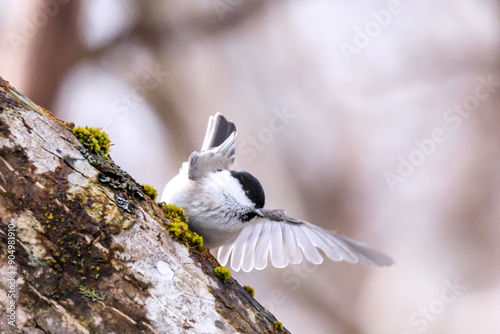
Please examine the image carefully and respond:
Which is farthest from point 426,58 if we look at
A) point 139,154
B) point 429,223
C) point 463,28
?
point 139,154

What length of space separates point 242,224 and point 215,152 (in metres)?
0.42

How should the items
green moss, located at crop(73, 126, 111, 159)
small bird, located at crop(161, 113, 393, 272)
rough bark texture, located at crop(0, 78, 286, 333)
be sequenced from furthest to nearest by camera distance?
1. small bird, located at crop(161, 113, 393, 272)
2. green moss, located at crop(73, 126, 111, 159)
3. rough bark texture, located at crop(0, 78, 286, 333)

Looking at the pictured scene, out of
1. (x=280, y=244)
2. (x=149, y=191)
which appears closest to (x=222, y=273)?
(x=149, y=191)

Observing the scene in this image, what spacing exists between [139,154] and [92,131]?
1.77 m

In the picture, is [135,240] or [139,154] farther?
[139,154]

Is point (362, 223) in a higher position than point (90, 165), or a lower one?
higher

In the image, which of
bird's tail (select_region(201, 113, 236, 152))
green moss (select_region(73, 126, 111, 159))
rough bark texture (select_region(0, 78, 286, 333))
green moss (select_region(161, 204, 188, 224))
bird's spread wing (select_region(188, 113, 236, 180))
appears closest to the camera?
rough bark texture (select_region(0, 78, 286, 333))

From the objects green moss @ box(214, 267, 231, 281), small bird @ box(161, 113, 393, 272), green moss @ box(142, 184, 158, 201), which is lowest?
green moss @ box(214, 267, 231, 281)

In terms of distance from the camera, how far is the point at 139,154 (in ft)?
9.36

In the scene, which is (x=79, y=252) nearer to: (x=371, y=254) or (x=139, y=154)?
(x=371, y=254)

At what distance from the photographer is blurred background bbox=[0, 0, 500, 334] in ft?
→ 9.92

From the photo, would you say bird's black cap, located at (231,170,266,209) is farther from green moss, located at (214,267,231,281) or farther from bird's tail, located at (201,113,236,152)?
green moss, located at (214,267,231,281)

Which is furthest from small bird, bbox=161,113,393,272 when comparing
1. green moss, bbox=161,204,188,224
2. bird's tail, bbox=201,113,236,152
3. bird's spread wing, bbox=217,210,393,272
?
green moss, bbox=161,204,188,224

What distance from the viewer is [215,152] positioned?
2100 mm
